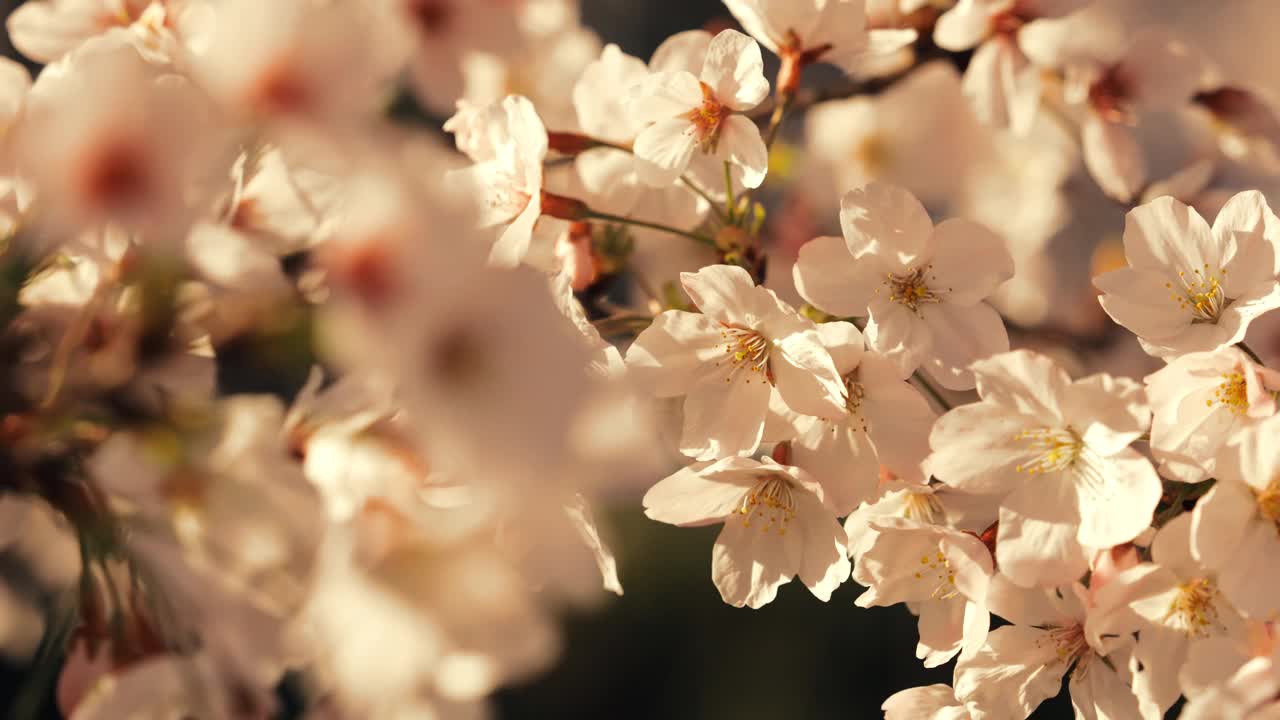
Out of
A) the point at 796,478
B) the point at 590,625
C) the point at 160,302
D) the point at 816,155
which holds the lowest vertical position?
the point at 590,625

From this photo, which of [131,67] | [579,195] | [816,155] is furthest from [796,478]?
[816,155]

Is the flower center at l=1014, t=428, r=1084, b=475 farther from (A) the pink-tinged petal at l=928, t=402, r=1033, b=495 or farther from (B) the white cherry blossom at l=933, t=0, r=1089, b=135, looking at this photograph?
(B) the white cherry blossom at l=933, t=0, r=1089, b=135

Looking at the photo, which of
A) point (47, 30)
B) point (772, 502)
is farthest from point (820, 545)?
point (47, 30)

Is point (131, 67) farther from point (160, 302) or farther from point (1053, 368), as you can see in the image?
point (1053, 368)

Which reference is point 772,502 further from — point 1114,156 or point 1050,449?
point 1114,156

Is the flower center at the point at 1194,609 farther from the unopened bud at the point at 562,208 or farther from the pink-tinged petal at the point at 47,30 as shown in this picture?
the pink-tinged petal at the point at 47,30

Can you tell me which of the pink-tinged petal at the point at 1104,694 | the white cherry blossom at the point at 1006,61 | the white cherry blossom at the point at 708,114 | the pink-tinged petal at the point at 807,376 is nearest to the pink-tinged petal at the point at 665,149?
the white cherry blossom at the point at 708,114
